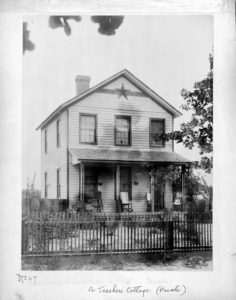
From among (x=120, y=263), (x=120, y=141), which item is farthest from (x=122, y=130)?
(x=120, y=263)

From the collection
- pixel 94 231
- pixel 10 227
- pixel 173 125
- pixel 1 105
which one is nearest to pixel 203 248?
pixel 94 231

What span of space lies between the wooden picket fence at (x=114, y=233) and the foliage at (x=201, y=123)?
25.0 inches

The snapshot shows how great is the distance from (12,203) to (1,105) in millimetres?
913

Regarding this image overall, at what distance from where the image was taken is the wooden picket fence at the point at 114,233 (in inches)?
150

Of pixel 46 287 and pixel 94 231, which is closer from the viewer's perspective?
pixel 46 287

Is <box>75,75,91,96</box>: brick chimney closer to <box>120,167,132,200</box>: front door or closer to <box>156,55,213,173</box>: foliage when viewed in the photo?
<box>156,55,213,173</box>: foliage

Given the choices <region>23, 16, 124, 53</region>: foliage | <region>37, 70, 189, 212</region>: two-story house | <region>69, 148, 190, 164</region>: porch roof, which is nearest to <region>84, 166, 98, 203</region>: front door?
<region>37, 70, 189, 212</region>: two-story house

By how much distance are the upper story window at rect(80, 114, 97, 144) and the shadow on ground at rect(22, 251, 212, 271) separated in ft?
4.84

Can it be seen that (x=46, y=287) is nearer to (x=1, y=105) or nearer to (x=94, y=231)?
(x=94, y=231)

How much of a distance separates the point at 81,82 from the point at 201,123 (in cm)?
133

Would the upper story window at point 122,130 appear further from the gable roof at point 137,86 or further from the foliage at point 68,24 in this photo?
the foliage at point 68,24

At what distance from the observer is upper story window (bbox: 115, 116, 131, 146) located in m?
4.38

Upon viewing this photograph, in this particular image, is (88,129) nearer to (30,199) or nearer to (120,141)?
(120,141)

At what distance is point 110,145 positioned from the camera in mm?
4414
